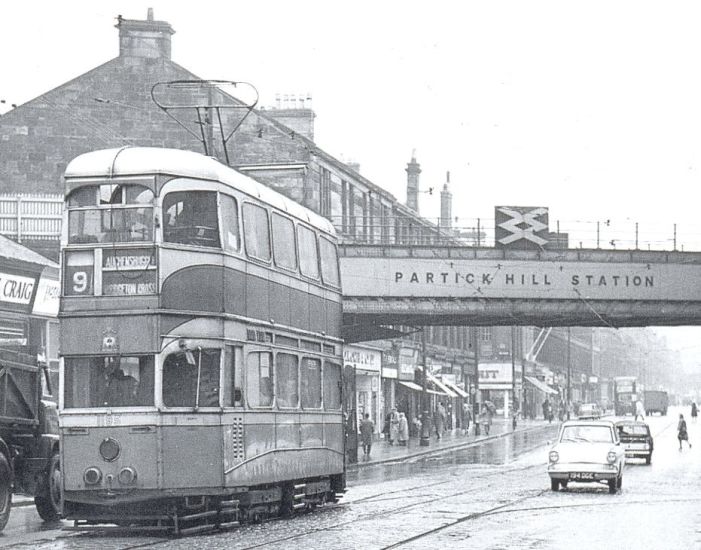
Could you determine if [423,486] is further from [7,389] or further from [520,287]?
[520,287]

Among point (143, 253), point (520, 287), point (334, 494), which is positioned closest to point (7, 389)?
point (143, 253)

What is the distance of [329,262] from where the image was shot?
23.1m

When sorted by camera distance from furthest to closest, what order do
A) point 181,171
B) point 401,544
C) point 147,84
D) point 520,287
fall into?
point 147,84 → point 520,287 → point 181,171 → point 401,544

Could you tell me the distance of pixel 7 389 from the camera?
1977cm

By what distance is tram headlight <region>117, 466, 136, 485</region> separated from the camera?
17.0 meters

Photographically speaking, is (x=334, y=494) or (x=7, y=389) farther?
(x=334, y=494)

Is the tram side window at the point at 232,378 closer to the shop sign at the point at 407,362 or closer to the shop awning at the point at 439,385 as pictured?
the shop sign at the point at 407,362

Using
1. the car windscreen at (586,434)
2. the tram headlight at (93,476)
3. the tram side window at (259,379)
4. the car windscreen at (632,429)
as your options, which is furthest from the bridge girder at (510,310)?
the tram headlight at (93,476)

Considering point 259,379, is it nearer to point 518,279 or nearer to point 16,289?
point 16,289

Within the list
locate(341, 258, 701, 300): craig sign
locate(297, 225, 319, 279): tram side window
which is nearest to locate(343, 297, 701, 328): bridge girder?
locate(341, 258, 701, 300): craig sign

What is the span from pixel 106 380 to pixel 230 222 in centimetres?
276

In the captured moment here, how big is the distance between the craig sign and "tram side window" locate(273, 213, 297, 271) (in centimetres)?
2460

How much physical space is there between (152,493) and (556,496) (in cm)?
1203

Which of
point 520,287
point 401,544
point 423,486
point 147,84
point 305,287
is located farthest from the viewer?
point 147,84
